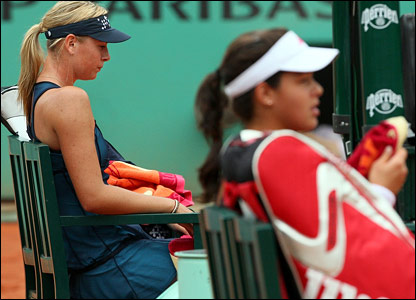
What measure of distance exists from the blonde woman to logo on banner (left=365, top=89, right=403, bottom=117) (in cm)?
78

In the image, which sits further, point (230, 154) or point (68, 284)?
point (68, 284)

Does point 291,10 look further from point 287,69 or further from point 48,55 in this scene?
point 287,69

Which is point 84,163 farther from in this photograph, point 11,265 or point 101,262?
point 11,265

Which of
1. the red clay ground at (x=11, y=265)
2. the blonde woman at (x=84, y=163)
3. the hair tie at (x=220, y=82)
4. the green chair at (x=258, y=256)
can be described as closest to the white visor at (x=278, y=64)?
the hair tie at (x=220, y=82)

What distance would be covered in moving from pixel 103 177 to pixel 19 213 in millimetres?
365

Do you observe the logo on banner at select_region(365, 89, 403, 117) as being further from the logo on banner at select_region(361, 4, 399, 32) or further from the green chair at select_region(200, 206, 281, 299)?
the green chair at select_region(200, 206, 281, 299)

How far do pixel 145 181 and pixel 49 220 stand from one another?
0.44 m

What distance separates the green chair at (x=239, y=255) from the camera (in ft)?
5.13

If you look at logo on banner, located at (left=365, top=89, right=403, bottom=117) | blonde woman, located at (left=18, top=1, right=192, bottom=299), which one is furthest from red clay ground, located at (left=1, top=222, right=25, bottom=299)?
logo on banner, located at (left=365, top=89, right=403, bottom=117)

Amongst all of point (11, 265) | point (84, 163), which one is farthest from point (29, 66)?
point (11, 265)

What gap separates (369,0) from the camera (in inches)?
86.6

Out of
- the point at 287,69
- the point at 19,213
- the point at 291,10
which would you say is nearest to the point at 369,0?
the point at 287,69

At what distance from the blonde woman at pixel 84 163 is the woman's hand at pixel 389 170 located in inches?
39.3

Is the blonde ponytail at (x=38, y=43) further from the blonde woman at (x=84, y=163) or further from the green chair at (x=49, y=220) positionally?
the green chair at (x=49, y=220)
